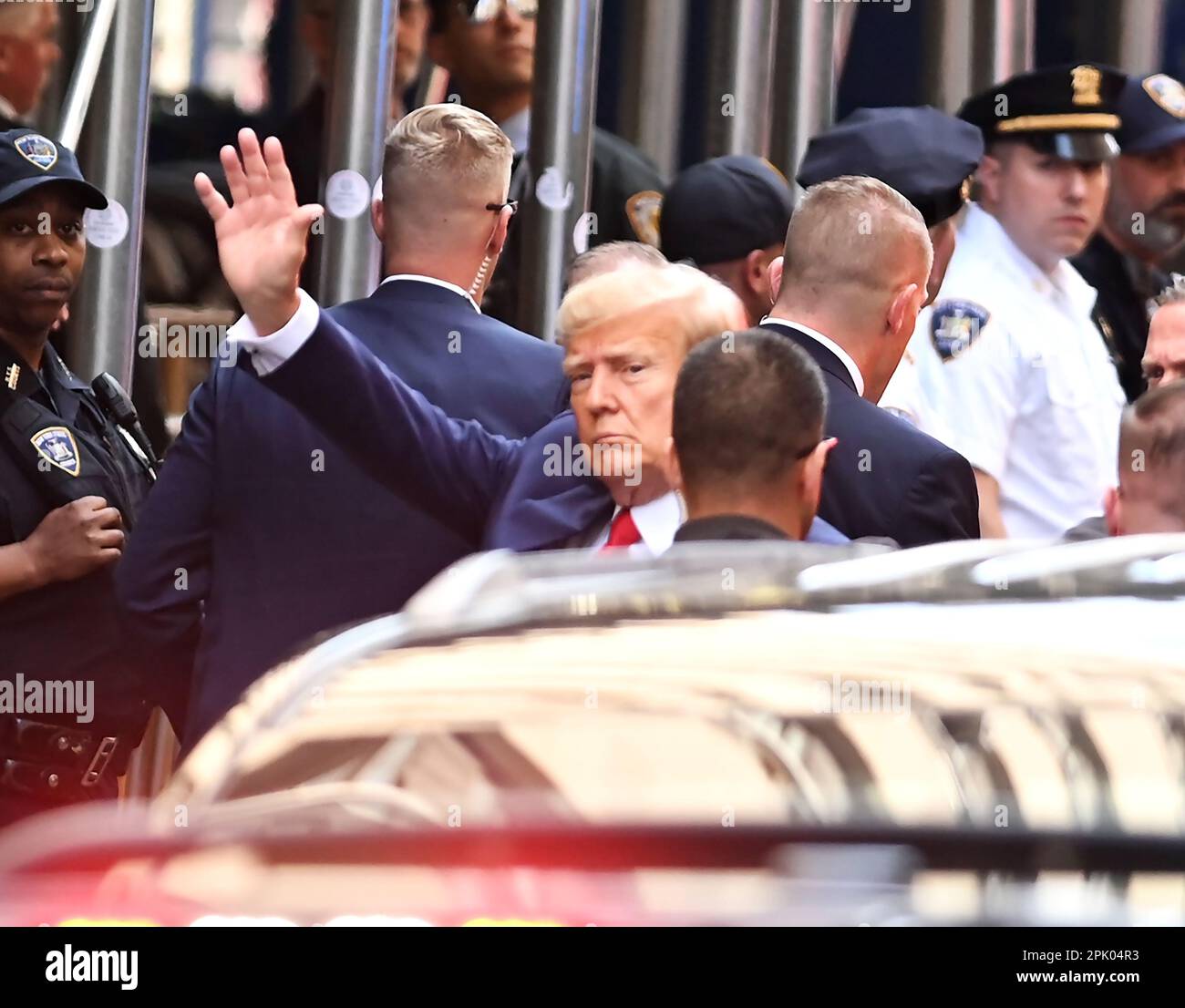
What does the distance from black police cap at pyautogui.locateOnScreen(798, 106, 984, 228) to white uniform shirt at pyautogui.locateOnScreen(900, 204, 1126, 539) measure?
0.25 metres

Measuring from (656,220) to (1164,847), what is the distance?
3.51 meters

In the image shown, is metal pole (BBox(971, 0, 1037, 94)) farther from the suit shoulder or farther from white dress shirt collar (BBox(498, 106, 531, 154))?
white dress shirt collar (BBox(498, 106, 531, 154))

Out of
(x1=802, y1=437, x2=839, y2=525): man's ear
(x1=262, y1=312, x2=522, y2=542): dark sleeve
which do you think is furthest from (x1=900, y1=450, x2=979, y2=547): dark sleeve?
(x1=262, y1=312, x2=522, y2=542): dark sleeve

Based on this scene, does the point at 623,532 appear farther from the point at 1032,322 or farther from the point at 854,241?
the point at 1032,322

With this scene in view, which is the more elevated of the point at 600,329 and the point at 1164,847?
the point at 600,329

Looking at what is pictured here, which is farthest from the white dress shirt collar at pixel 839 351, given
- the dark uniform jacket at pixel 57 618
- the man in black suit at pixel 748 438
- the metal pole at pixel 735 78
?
the metal pole at pixel 735 78

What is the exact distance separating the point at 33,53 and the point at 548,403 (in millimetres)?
1745

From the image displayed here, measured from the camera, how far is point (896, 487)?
287 centimetres

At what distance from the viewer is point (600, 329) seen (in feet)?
9.55

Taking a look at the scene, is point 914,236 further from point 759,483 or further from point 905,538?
point 759,483

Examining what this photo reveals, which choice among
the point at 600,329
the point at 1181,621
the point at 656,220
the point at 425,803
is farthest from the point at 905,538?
the point at 656,220

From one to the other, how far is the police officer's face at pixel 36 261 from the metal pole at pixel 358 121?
80cm

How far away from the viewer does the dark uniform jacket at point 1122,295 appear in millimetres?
4410
